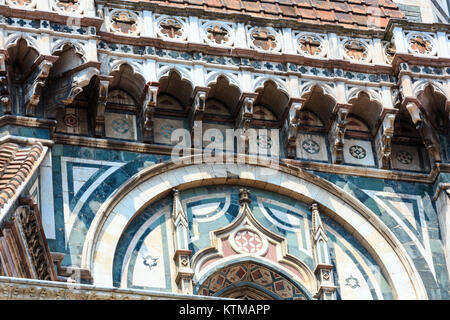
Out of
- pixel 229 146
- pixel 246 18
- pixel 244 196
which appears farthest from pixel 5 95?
pixel 246 18

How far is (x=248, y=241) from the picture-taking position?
66.1 ft

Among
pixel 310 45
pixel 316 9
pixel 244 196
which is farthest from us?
pixel 316 9

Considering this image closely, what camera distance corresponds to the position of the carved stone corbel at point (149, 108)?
20.4 m

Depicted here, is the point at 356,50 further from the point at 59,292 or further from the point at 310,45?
the point at 59,292

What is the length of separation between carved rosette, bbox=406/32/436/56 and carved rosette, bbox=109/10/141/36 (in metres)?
4.45

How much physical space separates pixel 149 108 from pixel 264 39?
249 centimetres

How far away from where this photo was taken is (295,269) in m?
20.1

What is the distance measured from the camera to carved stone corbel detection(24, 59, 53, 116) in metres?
19.7

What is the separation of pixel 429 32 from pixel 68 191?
6.75 metres

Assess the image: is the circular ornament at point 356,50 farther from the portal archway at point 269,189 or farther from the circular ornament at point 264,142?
the portal archway at point 269,189

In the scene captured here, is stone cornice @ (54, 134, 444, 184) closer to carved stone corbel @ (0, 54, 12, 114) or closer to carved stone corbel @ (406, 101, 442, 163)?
carved stone corbel @ (406, 101, 442, 163)

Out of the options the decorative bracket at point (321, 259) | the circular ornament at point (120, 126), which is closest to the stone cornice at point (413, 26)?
the decorative bracket at point (321, 259)

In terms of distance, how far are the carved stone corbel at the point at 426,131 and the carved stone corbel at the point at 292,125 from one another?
1.73m
